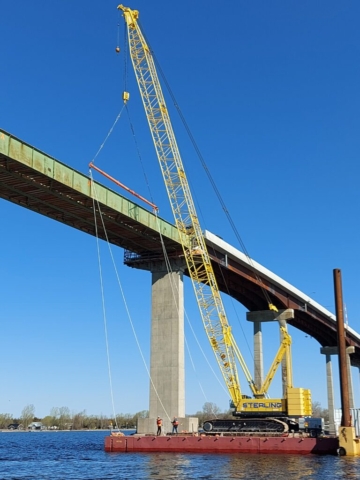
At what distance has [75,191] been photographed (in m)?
50.8

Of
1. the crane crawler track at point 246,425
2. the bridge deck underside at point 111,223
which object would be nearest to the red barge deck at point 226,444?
the crane crawler track at point 246,425

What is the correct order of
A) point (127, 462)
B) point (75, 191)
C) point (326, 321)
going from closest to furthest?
point (127, 462), point (75, 191), point (326, 321)

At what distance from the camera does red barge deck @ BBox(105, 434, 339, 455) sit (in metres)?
51.2

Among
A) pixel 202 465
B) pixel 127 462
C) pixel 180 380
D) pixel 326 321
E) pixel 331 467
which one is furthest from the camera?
pixel 326 321

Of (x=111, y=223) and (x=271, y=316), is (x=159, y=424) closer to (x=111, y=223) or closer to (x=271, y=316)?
(x=111, y=223)

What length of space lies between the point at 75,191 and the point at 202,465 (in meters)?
23.8

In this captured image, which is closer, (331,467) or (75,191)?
(331,467)

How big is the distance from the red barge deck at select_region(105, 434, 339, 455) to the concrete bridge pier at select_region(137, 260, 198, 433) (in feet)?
15.5

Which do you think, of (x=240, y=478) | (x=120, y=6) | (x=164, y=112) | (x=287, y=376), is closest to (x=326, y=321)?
(x=287, y=376)

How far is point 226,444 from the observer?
5350cm

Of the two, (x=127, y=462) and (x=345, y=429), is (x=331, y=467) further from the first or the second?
(x=127, y=462)

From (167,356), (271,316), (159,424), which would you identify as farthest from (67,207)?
(271,316)

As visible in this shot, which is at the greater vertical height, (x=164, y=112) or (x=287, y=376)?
(x=164, y=112)

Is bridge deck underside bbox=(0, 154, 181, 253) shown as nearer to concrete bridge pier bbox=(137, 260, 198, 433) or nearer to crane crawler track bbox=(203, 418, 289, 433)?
concrete bridge pier bbox=(137, 260, 198, 433)
